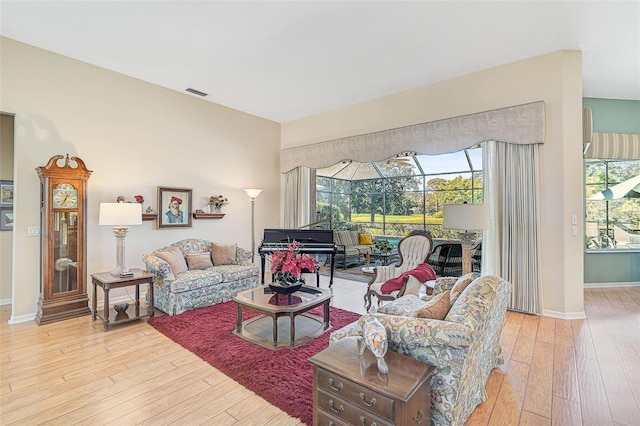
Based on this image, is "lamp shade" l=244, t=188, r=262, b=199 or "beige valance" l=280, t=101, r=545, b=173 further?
"lamp shade" l=244, t=188, r=262, b=199

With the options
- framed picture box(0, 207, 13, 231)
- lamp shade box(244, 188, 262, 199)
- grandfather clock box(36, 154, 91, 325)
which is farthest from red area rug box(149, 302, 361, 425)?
framed picture box(0, 207, 13, 231)

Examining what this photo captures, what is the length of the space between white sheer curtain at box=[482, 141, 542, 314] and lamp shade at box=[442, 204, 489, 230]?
3.73 ft

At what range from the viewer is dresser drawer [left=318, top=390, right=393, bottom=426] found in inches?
61.0

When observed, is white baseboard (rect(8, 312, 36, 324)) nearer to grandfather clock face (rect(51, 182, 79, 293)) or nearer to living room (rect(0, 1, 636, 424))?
living room (rect(0, 1, 636, 424))

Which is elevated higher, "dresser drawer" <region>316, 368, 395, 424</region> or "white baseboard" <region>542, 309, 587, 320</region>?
"dresser drawer" <region>316, 368, 395, 424</region>

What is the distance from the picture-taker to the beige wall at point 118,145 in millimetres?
3830

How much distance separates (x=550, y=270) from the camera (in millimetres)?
3998

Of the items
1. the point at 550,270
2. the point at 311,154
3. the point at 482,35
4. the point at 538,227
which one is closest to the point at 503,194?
the point at 538,227

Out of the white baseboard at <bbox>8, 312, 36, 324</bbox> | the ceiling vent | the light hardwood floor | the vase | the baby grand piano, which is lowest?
the light hardwood floor

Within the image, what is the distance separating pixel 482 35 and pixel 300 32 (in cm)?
214

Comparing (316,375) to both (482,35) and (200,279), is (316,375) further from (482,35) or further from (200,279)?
(482,35)

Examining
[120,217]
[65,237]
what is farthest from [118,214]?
Result: [65,237]

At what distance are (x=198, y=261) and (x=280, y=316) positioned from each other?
88.9 inches

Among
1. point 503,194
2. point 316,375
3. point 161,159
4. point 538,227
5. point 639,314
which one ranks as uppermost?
point 161,159
